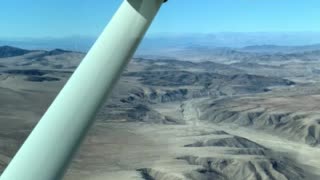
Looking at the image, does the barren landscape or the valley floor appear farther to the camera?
the barren landscape

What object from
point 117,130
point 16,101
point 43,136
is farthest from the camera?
point 16,101

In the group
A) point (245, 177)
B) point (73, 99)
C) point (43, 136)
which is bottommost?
point (245, 177)

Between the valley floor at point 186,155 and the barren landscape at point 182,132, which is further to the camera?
the barren landscape at point 182,132

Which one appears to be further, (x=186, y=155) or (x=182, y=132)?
(x=182, y=132)

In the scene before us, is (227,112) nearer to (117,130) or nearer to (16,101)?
(117,130)

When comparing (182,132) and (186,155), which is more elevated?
(182,132)

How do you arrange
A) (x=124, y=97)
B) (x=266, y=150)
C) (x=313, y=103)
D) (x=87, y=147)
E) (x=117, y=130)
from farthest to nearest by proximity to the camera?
(x=124, y=97)
(x=313, y=103)
(x=117, y=130)
(x=266, y=150)
(x=87, y=147)

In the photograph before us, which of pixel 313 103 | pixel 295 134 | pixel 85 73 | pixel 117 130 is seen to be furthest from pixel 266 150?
pixel 85 73

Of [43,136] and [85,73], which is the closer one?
[43,136]

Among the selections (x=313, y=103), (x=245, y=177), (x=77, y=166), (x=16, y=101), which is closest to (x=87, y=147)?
(x=77, y=166)

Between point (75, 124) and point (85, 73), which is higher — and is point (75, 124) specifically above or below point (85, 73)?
below
